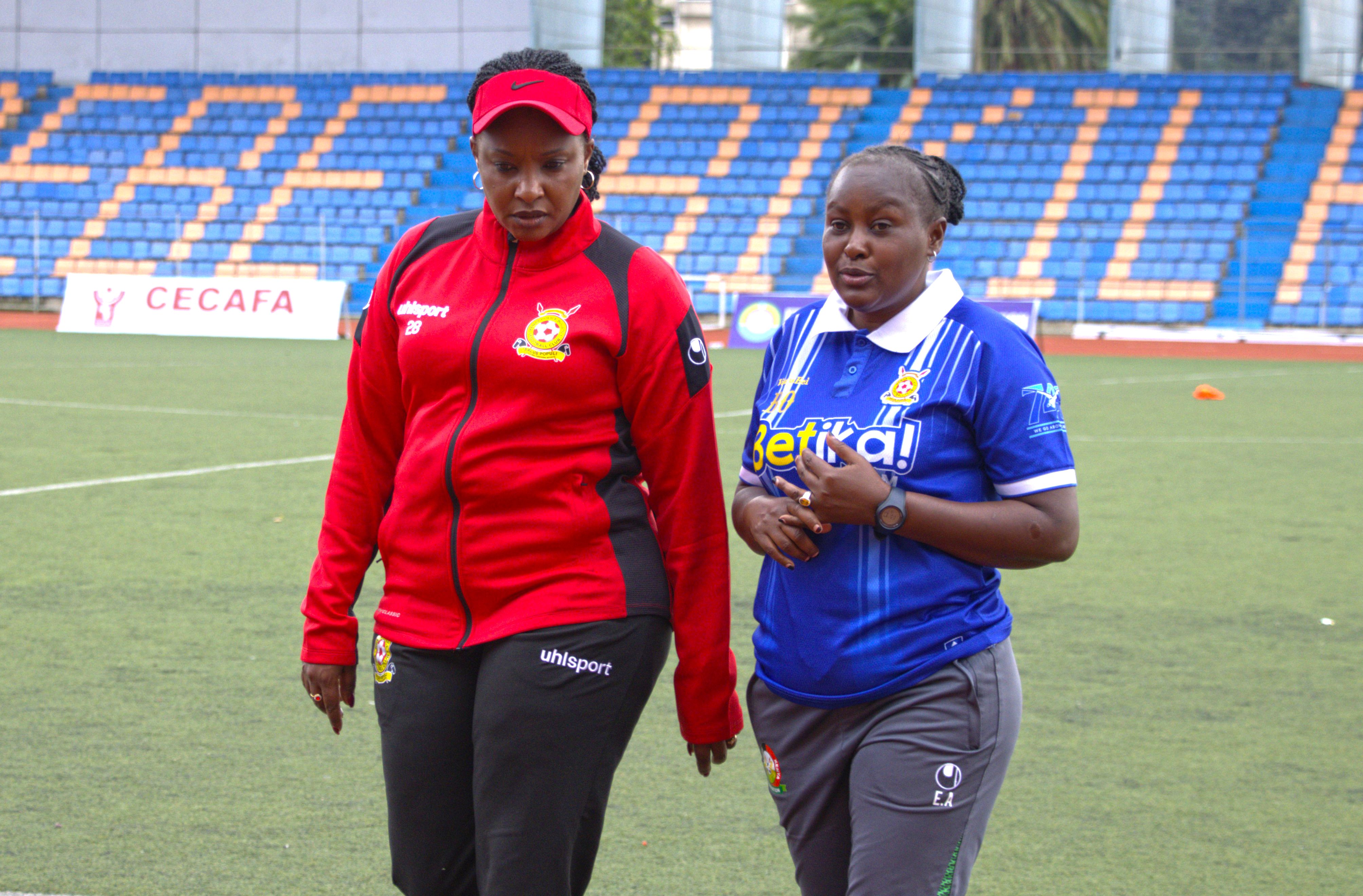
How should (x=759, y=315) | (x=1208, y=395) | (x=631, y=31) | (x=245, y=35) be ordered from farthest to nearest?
(x=631, y=31) → (x=245, y=35) → (x=759, y=315) → (x=1208, y=395)

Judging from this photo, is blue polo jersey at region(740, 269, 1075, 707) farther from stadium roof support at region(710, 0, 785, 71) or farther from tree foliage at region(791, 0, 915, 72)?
tree foliage at region(791, 0, 915, 72)

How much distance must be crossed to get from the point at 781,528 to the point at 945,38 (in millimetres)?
29217

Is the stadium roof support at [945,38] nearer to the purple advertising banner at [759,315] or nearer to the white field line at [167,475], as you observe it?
the purple advertising banner at [759,315]

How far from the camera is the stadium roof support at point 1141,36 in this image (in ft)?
94.6

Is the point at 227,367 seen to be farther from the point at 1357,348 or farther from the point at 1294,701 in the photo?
the point at 1357,348

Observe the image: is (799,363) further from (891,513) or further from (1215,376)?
(1215,376)

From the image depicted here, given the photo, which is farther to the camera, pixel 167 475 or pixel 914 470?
pixel 167 475

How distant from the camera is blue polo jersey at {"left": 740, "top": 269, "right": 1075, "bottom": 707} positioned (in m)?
2.19

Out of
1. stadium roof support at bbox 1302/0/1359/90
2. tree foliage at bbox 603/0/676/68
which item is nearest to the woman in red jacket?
stadium roof support at bbox 1302/0/1359/90

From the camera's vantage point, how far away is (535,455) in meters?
2.26

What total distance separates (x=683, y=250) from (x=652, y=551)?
2445cm

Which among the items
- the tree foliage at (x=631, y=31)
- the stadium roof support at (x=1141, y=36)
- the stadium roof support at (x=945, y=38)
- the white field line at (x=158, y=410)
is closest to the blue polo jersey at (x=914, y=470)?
the white field line at (x=158, y=410)

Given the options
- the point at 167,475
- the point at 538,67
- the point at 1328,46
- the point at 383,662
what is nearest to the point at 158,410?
the point at 167,475

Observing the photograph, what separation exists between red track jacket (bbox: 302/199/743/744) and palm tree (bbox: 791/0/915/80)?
135 feet
